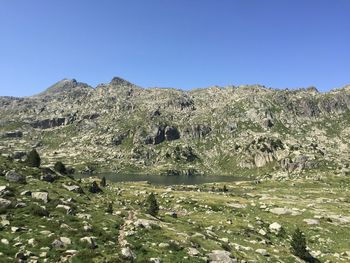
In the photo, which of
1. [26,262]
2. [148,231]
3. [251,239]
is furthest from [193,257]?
[251,239]

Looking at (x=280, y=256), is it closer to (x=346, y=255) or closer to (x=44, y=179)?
(x=346, y=255)

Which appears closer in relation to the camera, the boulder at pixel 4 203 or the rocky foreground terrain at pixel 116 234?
the rocky foreground terrain at pixel 116 234

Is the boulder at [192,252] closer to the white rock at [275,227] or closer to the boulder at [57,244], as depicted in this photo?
the boulder at [57,244]

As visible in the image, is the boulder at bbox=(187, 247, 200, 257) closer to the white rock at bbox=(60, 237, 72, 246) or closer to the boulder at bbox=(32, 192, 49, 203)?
the white rock at bbox=(60, 237, 72, 246)

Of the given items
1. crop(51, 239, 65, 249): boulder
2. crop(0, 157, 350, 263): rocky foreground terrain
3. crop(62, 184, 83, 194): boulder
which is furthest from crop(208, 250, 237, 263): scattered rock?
crop(62, 184, 83, 194): boulder

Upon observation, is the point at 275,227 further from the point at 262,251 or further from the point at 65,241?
the point at 65,241

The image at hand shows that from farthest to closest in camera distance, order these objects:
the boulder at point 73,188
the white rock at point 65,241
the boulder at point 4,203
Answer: the boulder at point 73,188
the boulder at point 4,203
the white rock at point 65,241

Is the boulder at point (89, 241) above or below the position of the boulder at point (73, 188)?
below

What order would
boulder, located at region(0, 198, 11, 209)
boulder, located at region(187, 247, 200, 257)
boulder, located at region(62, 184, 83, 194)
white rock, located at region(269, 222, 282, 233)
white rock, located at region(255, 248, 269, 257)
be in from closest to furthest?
boulder, located at region(187, 247, 200, 257) < boulder, located at region(0, 198, 11, 209) < white rock, located at region(255, 248, 269, 257) < boulder, located at region(62, 184, 83, 194) < white rock, located at region(269, 222, 282, 233)

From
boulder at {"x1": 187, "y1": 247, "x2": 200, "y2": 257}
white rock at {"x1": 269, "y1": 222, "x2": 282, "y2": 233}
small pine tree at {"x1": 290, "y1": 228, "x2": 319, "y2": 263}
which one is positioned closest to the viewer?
boulder at {"x1": 187, "y1": 247, "x2": 200, "y2": 257}

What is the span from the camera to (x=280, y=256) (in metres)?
38.2

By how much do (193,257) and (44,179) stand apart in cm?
3032

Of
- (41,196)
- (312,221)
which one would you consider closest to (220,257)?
(41,196)

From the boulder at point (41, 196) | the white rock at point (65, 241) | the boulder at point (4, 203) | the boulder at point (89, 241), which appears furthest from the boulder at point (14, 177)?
the boulder at point (89, 241)
